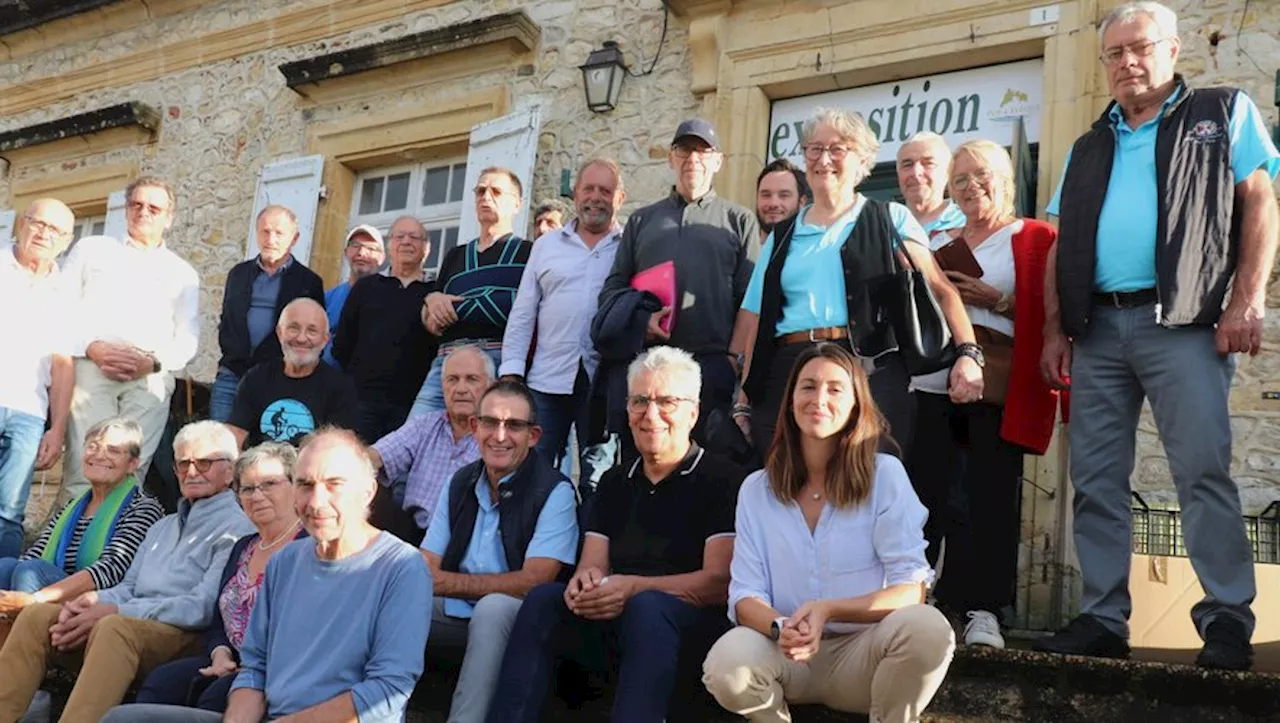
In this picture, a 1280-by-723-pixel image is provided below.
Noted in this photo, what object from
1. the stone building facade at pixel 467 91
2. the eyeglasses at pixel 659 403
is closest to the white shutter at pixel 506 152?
the stone building facade at pixel 467 91

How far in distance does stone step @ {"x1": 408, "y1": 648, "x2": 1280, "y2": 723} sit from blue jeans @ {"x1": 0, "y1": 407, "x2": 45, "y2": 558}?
3171 millimetres

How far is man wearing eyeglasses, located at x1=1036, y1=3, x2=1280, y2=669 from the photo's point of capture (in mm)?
3020

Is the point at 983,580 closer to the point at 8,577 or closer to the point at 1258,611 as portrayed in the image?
the point at 1258,611

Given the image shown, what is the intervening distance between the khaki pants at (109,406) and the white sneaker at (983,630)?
3539 mm

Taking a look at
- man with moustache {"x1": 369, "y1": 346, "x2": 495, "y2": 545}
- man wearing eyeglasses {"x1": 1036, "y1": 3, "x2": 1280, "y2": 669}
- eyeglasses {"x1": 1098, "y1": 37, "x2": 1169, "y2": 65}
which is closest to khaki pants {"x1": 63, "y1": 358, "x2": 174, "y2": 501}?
man with moustache {"x1": 369, "y1": 346, "x2": 495, "y2": 545}

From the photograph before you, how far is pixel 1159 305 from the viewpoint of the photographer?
313cm

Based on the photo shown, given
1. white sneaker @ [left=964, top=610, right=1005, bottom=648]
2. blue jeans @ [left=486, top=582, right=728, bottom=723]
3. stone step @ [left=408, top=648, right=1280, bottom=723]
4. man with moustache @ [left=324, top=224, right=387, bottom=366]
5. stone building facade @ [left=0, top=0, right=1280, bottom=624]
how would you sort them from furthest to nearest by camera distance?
man with moustache @ [left=324, top=224, right=387, bottom=366], stone building facade @ [left=0, top=0, right=1280, bottom=624], white sneaker @ [left=964, top=610, right=1005, bottom=648], blue jeans @ [left=486, top=582, right=728, bottom=723], stone step @ [left=408, top=648, right=1280, bottom=723]

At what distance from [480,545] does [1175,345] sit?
2.09 metres

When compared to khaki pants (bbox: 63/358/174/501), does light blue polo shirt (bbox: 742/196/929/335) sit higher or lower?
higher

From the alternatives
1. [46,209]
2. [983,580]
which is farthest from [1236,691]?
[46,209]

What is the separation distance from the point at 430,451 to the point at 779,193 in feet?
5.34

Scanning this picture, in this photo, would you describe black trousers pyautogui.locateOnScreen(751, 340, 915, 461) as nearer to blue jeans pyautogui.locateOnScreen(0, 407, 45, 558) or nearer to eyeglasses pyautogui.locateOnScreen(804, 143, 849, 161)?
eyeglasses pyautogui.locateOnScreen(804, 143, 849, 161)

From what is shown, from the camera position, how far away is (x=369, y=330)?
5.09m

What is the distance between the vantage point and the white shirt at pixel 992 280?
11.8 feet
